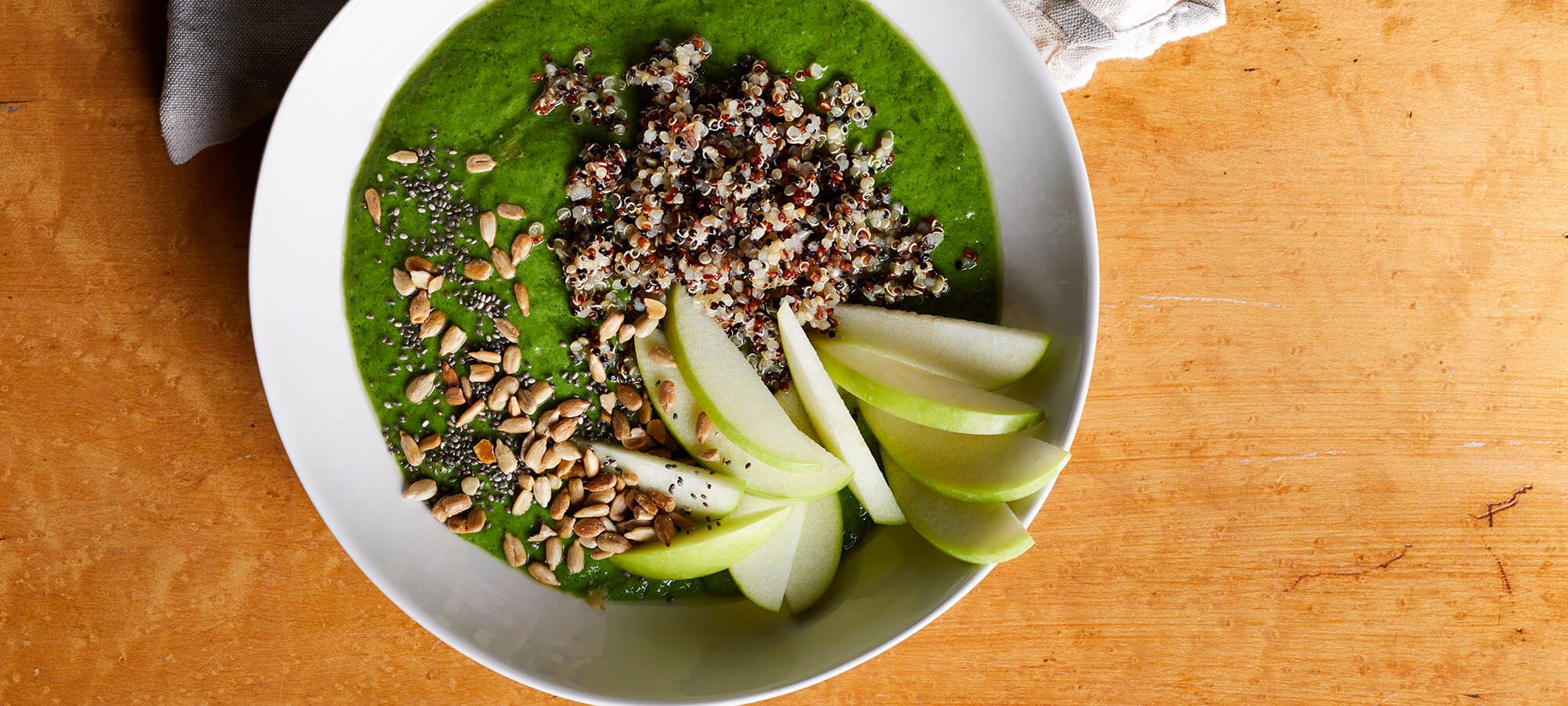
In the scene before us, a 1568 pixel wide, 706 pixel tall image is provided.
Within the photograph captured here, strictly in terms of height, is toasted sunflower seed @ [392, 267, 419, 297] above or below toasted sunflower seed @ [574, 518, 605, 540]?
above

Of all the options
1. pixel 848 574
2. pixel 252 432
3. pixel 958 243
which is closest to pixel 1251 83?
pixel 958 243

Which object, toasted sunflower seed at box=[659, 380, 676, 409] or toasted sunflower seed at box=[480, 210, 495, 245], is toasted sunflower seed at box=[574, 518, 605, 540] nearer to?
toasted sunflower seed at box=[659, 380, 676, 409]

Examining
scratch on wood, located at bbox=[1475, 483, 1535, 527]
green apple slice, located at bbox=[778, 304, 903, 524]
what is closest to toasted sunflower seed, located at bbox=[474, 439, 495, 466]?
green apple slice, located at bbox=[778, 304, 903, 524]

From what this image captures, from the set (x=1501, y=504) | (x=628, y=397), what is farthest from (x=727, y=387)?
(x=1501, y=504)

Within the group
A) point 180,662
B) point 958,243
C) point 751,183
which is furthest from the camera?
point 180,662

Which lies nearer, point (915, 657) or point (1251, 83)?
point (1251, 83)

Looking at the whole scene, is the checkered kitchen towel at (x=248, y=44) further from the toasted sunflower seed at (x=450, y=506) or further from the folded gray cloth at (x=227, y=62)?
the toasted sunflower seed at (x=450, y=506)

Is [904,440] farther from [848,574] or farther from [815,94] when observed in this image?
[815,94]

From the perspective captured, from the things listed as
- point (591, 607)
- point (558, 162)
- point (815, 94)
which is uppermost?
point (815, 94)
